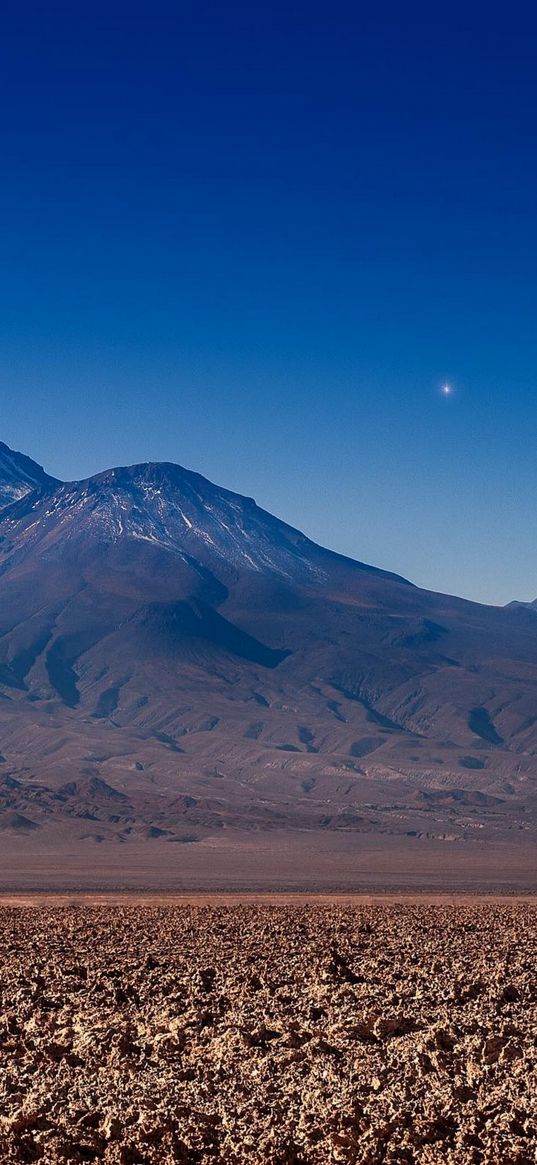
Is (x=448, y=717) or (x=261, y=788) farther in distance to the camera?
(x=448, y=717)

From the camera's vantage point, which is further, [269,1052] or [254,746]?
[254,746]

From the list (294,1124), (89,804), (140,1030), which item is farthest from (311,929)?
(89,804)

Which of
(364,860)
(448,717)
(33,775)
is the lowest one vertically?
(33,775)

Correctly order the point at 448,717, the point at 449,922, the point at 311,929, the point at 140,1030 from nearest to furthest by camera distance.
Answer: the point at 140,1030, the point at 311,929, the point at 449,922, the point at 448,717

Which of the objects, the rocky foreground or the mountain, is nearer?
the rocky foreground

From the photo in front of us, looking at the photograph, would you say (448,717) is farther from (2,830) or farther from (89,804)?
(2,830)

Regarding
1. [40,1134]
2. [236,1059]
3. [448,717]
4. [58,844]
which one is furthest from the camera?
[448,717]

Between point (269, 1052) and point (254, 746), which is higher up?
point (269, 1052)

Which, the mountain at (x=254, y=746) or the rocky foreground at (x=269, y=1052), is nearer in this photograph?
the rocky foreground at (x=269, y=1052)
